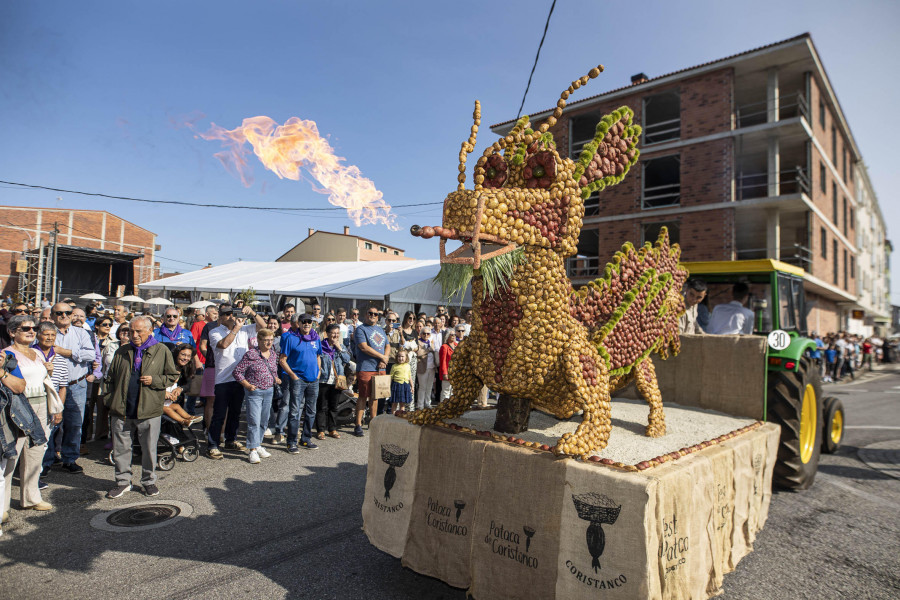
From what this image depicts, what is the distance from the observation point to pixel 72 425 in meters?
5.42

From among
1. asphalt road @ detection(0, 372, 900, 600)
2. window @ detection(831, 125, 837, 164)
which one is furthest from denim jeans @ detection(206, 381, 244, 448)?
window @ detection(831, 125, 837, 164)

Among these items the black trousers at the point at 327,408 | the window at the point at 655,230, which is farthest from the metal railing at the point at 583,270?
the black trousers at the point at 327,408

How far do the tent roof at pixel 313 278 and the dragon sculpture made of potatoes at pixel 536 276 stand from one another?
10.7 metres

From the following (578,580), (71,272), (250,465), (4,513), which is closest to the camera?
(578,580)

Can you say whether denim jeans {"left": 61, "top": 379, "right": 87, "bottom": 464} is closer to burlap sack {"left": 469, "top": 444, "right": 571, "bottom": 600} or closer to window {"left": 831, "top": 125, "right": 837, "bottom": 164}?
burlap sack {"left": 469, "top": 444, "right": 571, "bottom": 600}

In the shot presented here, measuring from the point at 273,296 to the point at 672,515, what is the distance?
1566cm

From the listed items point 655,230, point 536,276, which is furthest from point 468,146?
point 655,230

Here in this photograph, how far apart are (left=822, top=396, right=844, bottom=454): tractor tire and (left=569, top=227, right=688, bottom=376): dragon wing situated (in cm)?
373

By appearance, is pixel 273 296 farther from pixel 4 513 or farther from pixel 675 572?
pixel 675 572

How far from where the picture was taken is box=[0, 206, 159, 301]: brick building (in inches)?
1262

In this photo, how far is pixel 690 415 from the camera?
13.2 feet

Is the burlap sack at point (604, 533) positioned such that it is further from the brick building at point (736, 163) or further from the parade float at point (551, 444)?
the brick building at point (736, 163)

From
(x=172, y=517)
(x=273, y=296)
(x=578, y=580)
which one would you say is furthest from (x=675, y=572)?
(x=273, y=296)

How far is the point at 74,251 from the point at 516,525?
121ft
